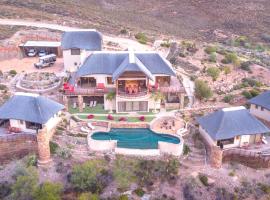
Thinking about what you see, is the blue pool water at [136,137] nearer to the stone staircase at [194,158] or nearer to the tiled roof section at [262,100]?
the stone staircase at [194,158]

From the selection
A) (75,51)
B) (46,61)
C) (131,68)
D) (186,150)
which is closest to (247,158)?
(186,150)

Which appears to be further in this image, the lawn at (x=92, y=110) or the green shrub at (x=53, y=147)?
the lawn at (x=92, y=110)

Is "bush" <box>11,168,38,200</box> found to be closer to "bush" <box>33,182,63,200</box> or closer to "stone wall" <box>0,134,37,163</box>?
"bush" <box>33,182,63,200</box>

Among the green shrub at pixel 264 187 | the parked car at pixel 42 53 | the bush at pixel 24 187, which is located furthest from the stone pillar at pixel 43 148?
the parked car at pixel 42 53

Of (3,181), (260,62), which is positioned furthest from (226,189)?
(260,62)

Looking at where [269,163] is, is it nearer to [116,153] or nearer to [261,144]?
[261,144]
